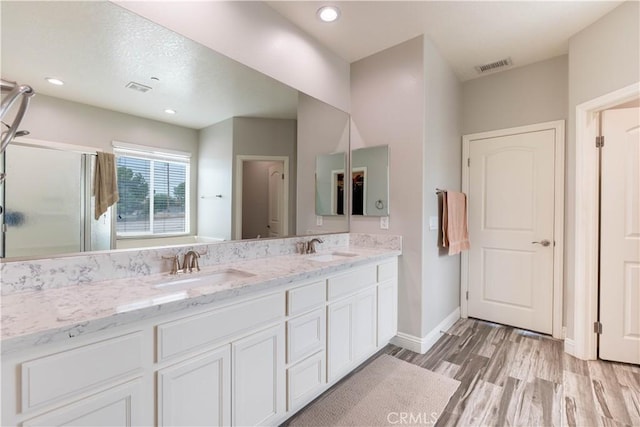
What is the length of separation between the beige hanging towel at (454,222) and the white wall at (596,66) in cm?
85

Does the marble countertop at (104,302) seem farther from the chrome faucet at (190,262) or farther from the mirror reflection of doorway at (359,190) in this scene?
the mirror reflection of doorway at (359,190)

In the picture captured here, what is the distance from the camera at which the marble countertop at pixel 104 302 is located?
0.83 metres

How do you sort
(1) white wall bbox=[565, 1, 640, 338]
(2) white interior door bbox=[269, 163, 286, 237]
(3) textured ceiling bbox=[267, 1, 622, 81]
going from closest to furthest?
(1) white wall bbox=[565, 1, 640, 338] → (3) textured ceiling bbox=[267, 1, 622, 81] → (2) white interior door bbox=[269, 163, 286, 237]

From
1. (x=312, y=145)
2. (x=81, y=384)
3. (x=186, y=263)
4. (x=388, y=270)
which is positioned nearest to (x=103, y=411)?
(x=81, y=384)

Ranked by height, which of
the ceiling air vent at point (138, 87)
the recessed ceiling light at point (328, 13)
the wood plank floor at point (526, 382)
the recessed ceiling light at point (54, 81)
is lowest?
the wood plank floor at point (526, 382)

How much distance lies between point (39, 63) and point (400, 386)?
8.85ft

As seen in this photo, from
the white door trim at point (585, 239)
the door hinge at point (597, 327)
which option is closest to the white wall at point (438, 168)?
the white door trim at point (585, 239)

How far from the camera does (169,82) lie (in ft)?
5.42

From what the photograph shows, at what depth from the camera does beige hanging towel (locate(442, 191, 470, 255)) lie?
270 cm

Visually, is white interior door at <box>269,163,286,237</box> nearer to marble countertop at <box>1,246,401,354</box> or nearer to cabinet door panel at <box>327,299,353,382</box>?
marble countertop at <box>1,246,401,354</box>

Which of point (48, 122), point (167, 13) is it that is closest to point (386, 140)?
point (167, 13)

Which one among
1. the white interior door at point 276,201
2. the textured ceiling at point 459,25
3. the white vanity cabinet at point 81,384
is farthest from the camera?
the white interior door at point 276,201

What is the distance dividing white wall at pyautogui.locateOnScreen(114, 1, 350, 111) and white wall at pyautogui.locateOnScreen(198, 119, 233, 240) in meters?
0.50

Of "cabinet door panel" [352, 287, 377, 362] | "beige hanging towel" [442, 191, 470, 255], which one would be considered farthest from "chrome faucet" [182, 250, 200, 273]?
"beige hanging towel" [442, 191, 470, 255]
